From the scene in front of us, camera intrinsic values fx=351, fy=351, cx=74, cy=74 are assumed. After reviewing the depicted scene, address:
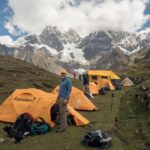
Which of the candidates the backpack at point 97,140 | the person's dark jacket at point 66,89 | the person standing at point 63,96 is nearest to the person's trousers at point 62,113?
the person standing at point 63,96

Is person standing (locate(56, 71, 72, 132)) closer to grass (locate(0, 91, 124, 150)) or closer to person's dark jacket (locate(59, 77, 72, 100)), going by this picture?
person's dark jacket (locate(59, 77, 72, 100))

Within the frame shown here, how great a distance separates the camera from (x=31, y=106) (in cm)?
2581

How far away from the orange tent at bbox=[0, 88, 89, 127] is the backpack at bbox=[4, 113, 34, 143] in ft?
8.54

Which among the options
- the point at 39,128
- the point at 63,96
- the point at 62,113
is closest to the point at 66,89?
the point at 63,96

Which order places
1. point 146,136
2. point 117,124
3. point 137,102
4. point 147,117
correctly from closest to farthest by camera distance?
point 146,136 < point 117,124 < point 147,117 < point 137,102

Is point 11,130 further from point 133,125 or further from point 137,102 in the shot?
point 137,102

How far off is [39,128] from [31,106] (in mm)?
3421

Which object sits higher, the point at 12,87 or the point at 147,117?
the point at 12,87

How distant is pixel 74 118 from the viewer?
26.0 meters

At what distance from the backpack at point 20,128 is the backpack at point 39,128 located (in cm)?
36

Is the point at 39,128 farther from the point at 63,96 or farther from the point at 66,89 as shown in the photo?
the point at 66,89

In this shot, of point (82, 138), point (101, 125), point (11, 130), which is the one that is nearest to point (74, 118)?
point (101, 125)

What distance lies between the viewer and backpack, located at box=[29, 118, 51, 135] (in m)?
22.3

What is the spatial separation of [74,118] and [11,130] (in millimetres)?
6032
